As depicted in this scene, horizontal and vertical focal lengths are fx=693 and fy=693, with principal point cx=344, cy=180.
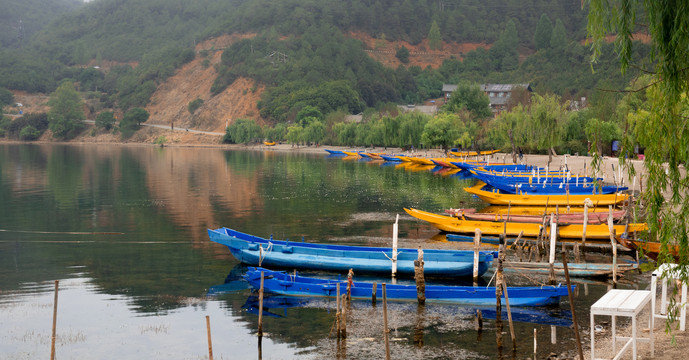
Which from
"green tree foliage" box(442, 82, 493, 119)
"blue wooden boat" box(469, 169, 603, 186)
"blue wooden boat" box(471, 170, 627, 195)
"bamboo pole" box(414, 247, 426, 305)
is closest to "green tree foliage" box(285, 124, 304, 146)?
"green tree foliage" box(442, 82, 493, 119)

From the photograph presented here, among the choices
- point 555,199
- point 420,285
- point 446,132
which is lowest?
point 420,285

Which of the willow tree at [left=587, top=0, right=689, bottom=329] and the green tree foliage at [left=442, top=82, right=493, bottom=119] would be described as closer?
the willow tree at [left=587, top=0, right=689, bottom=329]

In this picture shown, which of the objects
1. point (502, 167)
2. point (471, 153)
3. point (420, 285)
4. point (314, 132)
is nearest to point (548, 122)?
point (502, 167)

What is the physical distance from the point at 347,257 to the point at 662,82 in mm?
22065

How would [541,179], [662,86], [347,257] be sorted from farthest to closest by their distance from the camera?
[541,179]
[347,257]
[662,86]

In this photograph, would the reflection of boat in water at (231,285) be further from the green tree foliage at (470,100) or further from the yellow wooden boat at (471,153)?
the green tree foliage at (470,100)

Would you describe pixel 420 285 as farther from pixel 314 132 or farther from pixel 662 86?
pixel 314 132

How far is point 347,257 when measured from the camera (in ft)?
115

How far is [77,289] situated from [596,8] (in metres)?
27.4

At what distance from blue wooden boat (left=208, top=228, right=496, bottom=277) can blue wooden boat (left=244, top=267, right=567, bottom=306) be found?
3326 millimetres

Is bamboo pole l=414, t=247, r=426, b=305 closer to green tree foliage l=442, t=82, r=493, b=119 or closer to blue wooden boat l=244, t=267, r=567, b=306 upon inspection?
blue wooden boat l=244, t=267, r=567, b=306

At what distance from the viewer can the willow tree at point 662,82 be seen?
560 inches

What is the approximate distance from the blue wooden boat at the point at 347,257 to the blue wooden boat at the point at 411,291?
333 cm

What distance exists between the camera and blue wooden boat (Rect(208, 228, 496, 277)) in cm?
3344
